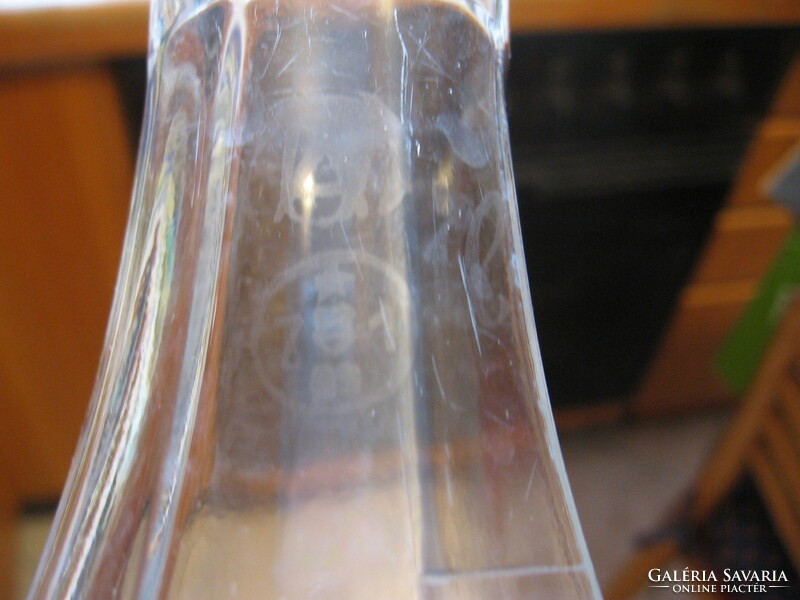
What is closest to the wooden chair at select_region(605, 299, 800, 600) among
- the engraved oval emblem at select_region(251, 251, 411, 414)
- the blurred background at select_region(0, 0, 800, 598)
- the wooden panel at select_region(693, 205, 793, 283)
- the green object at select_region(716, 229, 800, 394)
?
the blurred background at select_region(0, 0, 800, 598)

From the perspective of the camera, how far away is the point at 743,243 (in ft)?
2.62

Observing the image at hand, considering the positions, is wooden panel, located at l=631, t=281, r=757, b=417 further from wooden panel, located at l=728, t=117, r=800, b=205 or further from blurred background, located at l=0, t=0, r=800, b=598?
wooden panel, located at l=728, t=117, r=800, b=205

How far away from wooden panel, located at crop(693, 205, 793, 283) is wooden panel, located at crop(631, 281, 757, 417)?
0.02 metres

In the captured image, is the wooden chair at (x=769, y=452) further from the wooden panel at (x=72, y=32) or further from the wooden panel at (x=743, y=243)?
the wooden panel at (x=72, y=32)

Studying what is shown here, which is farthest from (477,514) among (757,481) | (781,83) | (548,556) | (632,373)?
(632,373)

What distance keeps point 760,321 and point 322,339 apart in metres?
0.73

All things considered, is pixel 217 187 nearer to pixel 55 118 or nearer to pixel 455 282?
pixel 455 282

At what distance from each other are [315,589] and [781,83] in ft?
2.30

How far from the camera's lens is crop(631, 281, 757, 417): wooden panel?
33.4 inches

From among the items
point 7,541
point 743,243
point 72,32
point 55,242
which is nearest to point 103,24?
→ point 72,32

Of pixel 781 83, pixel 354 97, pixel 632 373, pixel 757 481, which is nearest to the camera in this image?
pixel 354 97

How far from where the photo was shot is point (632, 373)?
887 millimetres

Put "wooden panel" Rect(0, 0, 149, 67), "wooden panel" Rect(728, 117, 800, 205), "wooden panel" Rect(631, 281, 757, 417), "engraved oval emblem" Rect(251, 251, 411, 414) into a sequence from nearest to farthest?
1. "engraved oval emblem" Rect(251, 251, 411, 414)
2. "wooden panel" Rect(0, 0, 149, 67)
3. "wooden panel" Rect(728, 117, 800, 205)
4. "wooden panel" Rect(631, 281, 757, 417)

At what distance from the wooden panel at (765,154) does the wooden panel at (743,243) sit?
0.11ft
